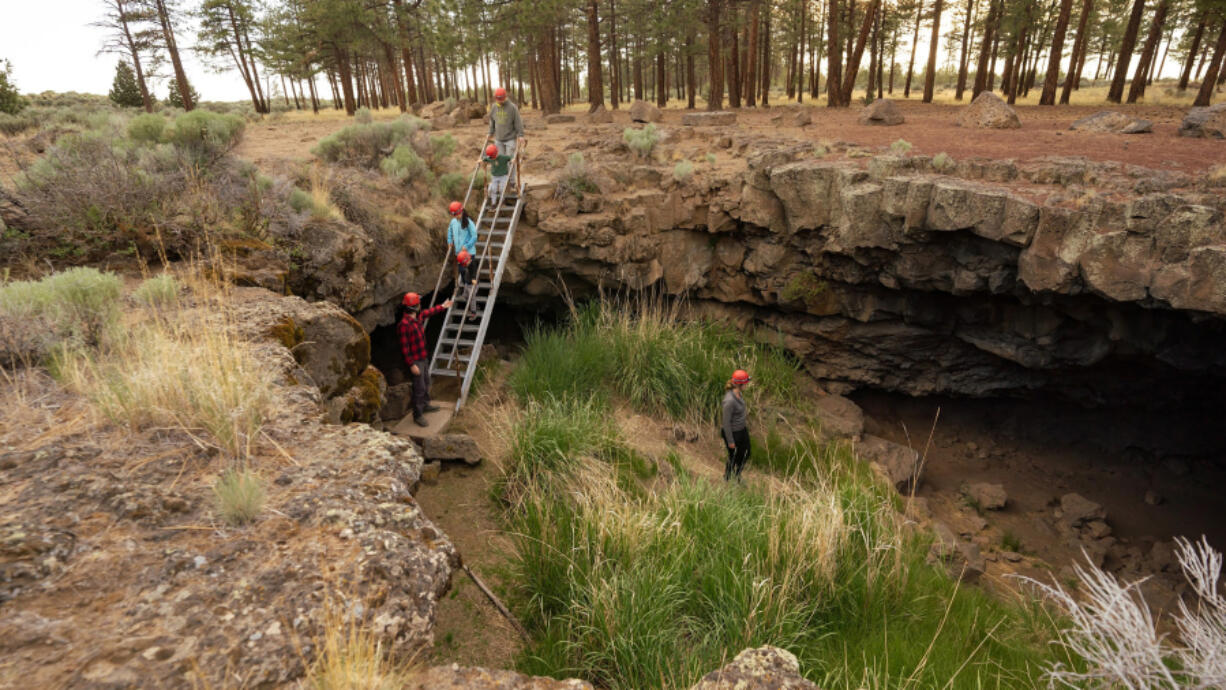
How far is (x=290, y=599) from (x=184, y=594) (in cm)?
40

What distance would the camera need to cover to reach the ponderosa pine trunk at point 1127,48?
53.2 feet

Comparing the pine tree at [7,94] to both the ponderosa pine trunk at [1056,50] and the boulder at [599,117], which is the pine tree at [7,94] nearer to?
the boulder at [599,117]

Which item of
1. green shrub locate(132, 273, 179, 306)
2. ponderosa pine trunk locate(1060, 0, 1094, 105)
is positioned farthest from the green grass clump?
ponderosa pine trunk locate(1060, 0, 1094, 105)

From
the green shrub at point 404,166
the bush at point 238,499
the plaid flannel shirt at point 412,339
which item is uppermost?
the green shrub at point 404,166

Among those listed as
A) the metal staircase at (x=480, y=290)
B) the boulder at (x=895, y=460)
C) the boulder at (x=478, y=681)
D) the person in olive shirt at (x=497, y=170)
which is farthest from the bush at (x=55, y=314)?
the boulder at (x=895, y=460)

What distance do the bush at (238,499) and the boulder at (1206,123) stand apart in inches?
643

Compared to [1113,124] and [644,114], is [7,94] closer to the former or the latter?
[644,114]

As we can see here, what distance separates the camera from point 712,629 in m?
3.85

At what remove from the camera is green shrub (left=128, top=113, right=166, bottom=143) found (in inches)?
373

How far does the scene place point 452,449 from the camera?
652cm

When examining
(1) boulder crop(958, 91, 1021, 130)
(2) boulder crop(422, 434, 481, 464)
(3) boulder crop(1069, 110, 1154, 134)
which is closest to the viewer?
(2) boulder crop(422, 434, 481, 464)

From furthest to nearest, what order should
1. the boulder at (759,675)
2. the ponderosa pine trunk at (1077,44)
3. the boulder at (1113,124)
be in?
the ponderosa pine trunk at (1077,44) → the boulder at (1113,124) → the boulder at (759,675)

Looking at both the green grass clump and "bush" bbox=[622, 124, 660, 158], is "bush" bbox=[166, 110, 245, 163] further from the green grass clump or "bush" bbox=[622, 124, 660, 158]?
"bush" bbox=[622, 124, 660, 158]

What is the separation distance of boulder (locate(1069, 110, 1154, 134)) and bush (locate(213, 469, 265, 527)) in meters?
16.5
